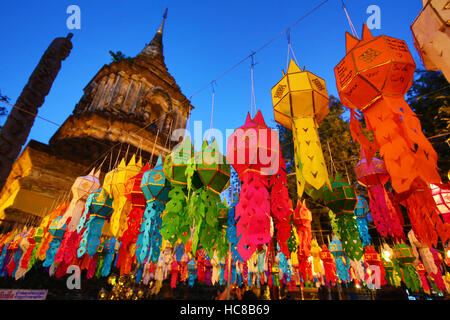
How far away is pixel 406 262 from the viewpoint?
159 inches

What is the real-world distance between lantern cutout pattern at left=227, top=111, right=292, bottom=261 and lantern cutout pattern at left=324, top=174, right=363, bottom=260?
109 centimetres

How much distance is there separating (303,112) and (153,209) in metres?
2.18

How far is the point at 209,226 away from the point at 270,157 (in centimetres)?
111

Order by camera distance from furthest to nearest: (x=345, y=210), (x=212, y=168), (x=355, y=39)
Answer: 1. (x=345, y=210)
2. (x=212, y=168)
3. (x=355, y=39)

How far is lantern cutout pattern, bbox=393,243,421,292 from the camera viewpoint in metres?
3.97

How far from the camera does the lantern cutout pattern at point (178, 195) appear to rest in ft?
7.71

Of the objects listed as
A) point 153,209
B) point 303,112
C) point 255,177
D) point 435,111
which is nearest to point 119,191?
point 153,209

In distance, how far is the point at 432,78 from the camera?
8.12 m

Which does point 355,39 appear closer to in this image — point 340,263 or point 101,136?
point 340,263

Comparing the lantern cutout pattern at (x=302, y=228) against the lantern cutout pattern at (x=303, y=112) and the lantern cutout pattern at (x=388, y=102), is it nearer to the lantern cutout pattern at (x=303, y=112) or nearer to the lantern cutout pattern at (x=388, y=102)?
the lantern cutout pattern at (x=303, y=112)

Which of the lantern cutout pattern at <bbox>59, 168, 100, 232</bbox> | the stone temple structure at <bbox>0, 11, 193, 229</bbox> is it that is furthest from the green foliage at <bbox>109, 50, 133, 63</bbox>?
the lantern cutout pattern at <bbox>59, 168, 100, 232</bbox>

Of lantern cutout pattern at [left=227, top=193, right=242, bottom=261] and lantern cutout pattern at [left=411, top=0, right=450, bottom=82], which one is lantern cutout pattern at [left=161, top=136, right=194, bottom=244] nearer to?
lantern cutout pattern at [left=227, top=193, right=242, bottom=261]
